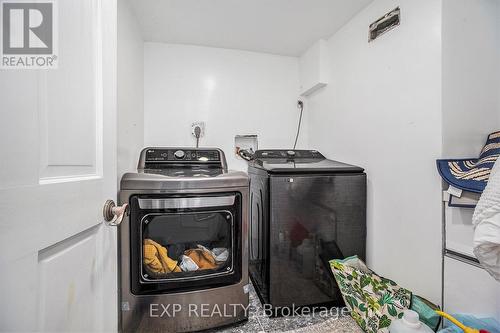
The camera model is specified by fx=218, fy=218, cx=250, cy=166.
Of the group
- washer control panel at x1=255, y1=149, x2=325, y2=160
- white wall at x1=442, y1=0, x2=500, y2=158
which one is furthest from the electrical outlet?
white wall at x1=442, y1=0, x2=500, y2=158

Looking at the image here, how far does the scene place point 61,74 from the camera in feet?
1.74

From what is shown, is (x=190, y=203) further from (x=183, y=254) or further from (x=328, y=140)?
(x=328, y=140)

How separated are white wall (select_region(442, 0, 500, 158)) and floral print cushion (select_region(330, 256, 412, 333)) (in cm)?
78

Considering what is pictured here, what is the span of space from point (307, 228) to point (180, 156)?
1.14 metres

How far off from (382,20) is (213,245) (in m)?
1.86

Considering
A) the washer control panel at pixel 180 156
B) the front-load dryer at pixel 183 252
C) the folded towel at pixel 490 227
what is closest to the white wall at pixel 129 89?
the washer control panel at pixel 180 156

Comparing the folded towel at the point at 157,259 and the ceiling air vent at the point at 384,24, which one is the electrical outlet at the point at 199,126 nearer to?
the folded towel at the point at 157,259

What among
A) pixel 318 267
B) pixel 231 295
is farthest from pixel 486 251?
pixel 231 295

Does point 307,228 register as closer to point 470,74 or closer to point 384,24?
point 470,74

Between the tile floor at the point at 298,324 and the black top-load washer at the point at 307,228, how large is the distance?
3.1 inches

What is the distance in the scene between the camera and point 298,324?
52.5 inches

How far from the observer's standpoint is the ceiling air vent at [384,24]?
1346 mm

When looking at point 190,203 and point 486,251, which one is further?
point 190,203

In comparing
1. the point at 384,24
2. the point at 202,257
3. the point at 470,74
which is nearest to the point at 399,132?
the point at 470,74
